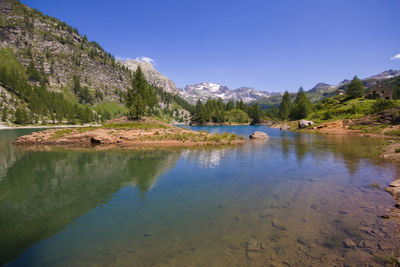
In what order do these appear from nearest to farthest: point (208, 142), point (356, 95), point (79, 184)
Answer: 1. point (79, 184)
2. point (208, 142)
3. point (356, 95)

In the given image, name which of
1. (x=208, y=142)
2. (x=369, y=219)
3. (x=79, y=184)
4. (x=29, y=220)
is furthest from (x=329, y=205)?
(x=208, y=142)

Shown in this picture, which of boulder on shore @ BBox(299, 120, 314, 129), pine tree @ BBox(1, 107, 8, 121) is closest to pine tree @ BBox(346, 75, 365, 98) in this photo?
boulder on shore @ BBox(299, 120, 314, 129)

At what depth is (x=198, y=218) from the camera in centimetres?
1027

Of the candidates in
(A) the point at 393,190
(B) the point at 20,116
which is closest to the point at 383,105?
(A) the point at 393,190

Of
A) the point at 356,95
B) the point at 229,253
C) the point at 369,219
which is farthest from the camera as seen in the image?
the point at 356,95

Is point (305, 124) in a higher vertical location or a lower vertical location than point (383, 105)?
lower

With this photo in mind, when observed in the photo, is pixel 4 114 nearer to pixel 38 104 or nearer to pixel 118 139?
pixel 38 104

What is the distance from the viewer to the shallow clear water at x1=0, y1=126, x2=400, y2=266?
7.28 metres

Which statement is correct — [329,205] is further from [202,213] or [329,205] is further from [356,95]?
[356,95]

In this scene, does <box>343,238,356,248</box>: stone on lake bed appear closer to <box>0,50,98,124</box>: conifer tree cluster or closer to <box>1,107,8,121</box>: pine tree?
<box>1,107,8,121</box>: pine tree

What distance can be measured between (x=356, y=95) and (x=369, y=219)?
409 ft

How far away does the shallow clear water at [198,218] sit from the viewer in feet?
23.9

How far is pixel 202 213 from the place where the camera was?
10859mm

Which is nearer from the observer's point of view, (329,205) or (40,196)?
(329,205)
